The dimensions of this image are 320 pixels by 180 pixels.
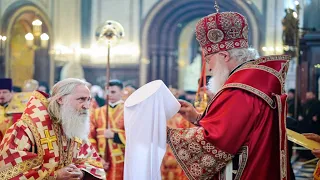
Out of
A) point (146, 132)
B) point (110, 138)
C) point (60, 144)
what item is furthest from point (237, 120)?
point (110, 138)

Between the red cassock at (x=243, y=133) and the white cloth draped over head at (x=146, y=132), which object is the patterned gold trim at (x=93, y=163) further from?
the red cassock at (x=243, y=133)

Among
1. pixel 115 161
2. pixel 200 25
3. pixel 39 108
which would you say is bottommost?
pixel 115 161

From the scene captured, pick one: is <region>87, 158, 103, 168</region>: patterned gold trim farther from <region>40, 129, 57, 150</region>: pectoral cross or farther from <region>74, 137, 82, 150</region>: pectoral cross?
<region>40, 129, 57, 150</region>: pectoral cross

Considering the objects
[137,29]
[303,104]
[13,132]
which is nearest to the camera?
[13,132]

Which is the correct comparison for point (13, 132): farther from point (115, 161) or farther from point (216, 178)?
point (115, 161)

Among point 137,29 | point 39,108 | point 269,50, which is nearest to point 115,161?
point 39,108

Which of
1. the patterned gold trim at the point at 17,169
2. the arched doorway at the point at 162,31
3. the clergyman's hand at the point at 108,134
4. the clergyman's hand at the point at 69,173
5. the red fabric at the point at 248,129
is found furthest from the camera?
the arched doorway at the point at 162,31

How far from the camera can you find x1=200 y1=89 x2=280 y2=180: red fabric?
271 centimetres

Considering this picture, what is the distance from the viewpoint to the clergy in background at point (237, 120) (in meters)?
2.73

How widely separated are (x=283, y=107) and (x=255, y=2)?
982cm

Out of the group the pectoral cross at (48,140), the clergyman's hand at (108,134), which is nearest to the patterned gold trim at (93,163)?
the pectoral cross at (48,140)

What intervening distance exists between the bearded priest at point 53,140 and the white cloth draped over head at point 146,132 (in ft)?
2.82

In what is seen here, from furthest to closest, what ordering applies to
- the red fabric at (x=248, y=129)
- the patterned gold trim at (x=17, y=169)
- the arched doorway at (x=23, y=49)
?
the arched doorway at (x=23, y=49) → the patterned gold trim at (x=17, y=169) → the red fabric at (x=248, y=129)

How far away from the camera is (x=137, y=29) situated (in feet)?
44.5
